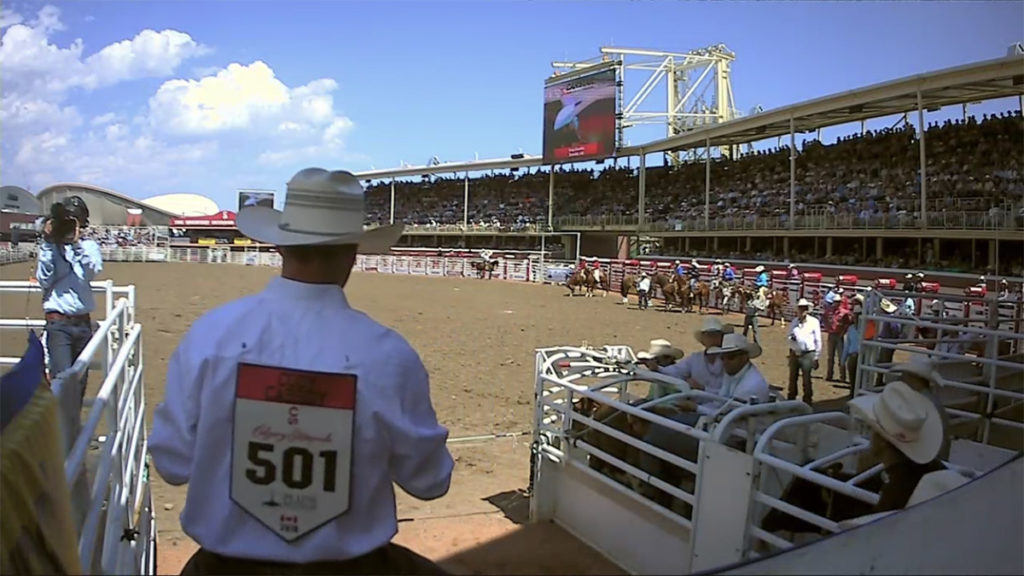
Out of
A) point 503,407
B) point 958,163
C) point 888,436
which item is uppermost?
point 958,163

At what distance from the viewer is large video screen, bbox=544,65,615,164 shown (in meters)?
40.6

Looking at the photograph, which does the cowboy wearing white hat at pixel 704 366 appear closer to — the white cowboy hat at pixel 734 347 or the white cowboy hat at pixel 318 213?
the white cowboy hat at pixel 734 347

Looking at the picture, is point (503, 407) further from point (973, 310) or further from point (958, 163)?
point (958, 163)

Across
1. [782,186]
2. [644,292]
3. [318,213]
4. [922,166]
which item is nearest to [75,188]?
[318,213]

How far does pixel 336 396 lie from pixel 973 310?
40.8 feet

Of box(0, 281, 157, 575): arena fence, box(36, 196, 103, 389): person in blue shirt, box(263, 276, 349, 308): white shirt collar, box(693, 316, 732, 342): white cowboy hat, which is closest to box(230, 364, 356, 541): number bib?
box(263, 276, 349, 308): white shirt collar

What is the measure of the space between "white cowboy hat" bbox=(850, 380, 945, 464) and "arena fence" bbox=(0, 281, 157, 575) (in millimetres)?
2163

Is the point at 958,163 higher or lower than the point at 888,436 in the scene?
higher

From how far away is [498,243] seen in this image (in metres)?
44.0

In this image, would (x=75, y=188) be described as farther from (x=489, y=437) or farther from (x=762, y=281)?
(x=762, y=281)

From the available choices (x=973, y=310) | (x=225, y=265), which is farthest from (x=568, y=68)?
(x=973, y=310)

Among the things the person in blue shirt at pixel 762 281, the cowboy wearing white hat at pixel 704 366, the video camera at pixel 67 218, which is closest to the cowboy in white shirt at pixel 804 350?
the cowboy wearing white hat at pixel 704 366

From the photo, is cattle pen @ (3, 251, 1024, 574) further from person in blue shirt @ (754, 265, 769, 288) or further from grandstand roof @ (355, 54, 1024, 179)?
person in blue shirt @ (754, 265, 769, 288)

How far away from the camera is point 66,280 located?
13.3 feet
